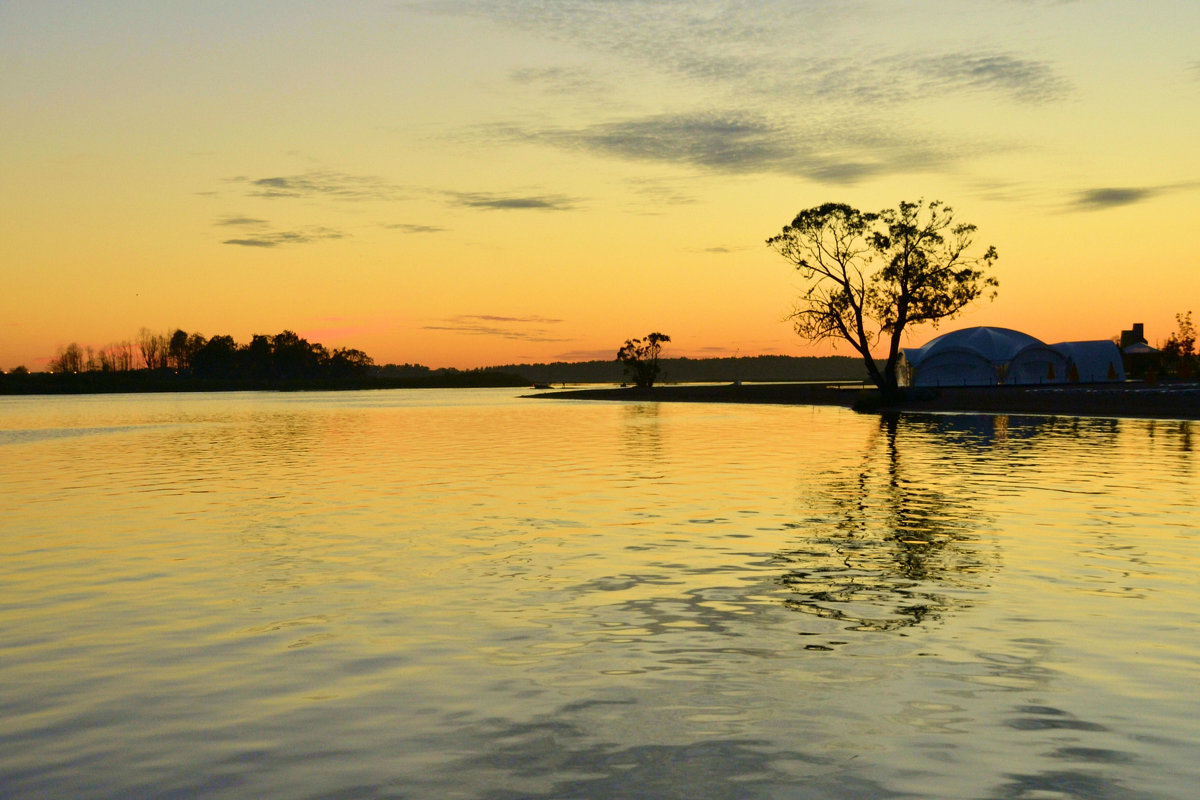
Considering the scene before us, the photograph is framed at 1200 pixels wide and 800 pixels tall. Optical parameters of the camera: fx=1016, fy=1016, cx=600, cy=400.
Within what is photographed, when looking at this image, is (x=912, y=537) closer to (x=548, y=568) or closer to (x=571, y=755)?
(x=548, y=568)

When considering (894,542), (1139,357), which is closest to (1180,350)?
(1139,357)

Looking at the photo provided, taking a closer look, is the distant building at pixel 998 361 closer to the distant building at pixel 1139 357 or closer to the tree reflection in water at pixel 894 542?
the distant building at pixel 1139 357

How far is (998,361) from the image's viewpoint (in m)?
106

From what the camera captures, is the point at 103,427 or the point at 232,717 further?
the point at 103,427

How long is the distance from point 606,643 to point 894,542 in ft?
28.0

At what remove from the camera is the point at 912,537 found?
1842 cm

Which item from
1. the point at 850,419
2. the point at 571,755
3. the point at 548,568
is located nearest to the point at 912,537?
the point at 548,568

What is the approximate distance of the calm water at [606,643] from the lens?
288 inches

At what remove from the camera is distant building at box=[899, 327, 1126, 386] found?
10656cm

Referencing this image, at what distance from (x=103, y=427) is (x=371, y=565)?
2456 inches

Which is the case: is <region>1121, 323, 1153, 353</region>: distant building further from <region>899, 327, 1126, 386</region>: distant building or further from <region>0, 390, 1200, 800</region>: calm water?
<region>0, 390, 1200, 800</region>: calm water

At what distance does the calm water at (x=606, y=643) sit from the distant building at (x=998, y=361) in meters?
84.2

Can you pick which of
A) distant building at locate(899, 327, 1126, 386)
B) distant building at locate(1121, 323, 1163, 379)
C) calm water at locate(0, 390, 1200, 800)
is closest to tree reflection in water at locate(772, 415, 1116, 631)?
calm water at locate(0, 390, 1200, 800)

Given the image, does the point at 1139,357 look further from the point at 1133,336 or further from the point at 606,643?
the point at 606,643
